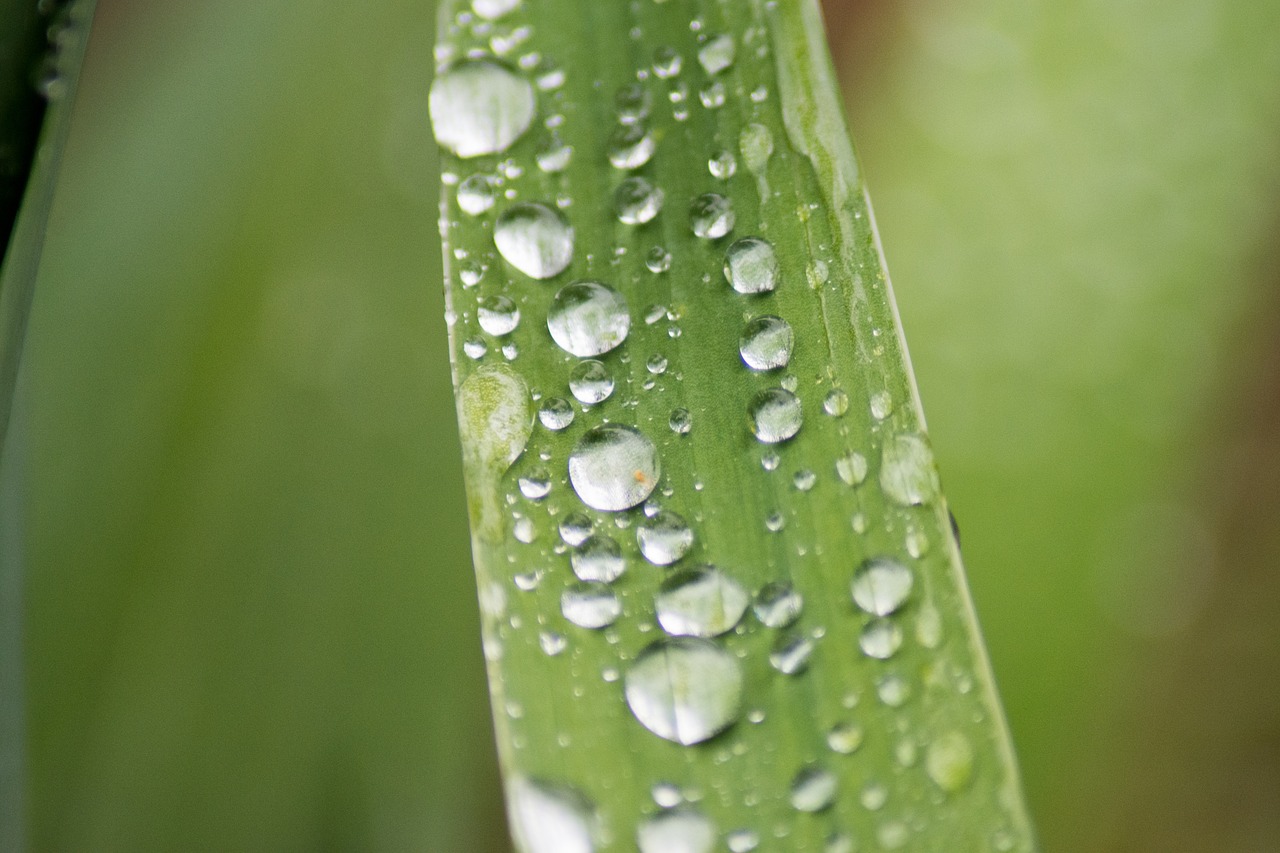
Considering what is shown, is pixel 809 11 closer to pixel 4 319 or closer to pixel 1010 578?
pixel 4 319

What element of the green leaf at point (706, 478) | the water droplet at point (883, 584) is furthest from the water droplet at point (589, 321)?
the water droplet at point (883, 584)

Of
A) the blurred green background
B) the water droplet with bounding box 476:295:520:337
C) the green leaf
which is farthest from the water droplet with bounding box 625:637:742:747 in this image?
the blurred green background

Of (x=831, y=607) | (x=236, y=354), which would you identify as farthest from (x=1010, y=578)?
(x=236, y=354)

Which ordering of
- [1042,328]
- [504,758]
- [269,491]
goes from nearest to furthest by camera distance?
[504,758] → [269,491] → [1042,328]

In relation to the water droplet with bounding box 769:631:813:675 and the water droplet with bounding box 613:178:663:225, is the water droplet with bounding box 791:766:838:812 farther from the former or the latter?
the water droplet with bounding box 613:178:663:225

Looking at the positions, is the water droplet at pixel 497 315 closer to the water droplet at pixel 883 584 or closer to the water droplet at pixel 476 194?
the water droplet at pixel 476 194

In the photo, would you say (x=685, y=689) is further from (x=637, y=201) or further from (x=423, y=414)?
(x=423, y=414)

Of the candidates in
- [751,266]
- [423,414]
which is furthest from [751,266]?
[423,414]
